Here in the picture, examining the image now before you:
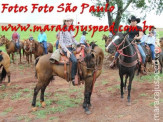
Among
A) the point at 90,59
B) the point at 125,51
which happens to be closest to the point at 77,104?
the point at 90,59

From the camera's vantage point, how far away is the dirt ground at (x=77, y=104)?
5848 mm

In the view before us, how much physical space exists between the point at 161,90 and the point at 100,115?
331 cm

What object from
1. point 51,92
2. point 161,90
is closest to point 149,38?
point 161,90

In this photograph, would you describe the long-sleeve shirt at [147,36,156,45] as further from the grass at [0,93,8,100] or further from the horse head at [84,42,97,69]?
the grass at [0,93,8,100]

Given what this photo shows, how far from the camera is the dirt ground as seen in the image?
230 inches

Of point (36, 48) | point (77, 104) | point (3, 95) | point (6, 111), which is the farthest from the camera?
point (36, 48)

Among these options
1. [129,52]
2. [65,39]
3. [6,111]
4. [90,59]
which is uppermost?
[65,39]

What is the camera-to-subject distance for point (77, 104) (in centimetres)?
710

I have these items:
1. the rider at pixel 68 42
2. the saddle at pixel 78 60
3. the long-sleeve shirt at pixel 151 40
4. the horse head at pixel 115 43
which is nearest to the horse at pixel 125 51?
the horse head at pixel 115 43

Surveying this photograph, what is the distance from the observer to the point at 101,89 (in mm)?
8977

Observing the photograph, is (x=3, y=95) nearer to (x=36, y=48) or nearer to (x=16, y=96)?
(x=16, y=96)

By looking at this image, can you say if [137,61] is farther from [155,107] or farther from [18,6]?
[18,6]

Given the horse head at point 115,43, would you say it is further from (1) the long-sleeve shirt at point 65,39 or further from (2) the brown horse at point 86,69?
(1) the long-sleeve shirt at point 65,39

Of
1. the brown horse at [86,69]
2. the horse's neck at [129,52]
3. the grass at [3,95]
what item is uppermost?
the horse's neck at [129,52]
